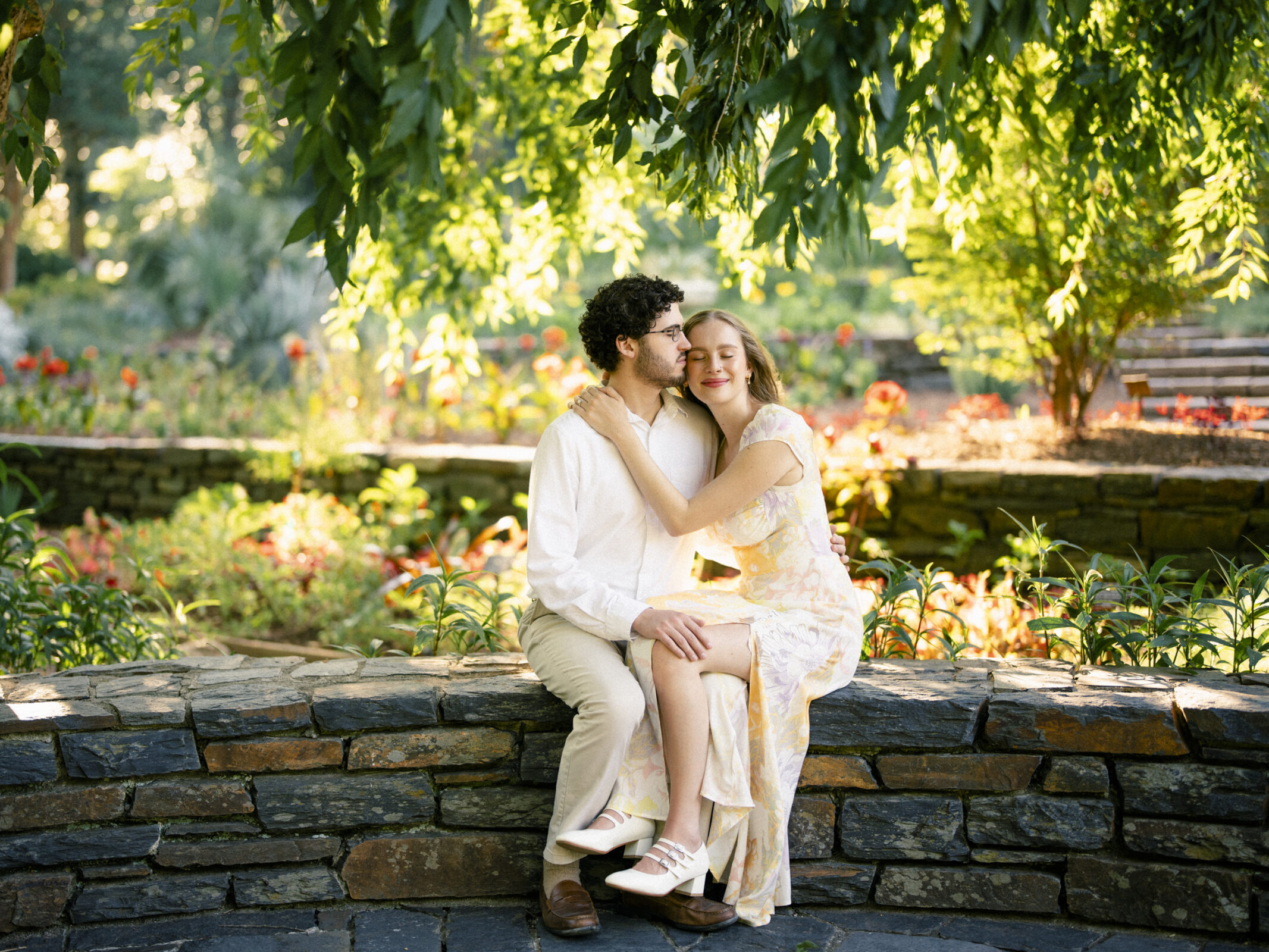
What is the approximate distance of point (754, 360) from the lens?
8.83ft

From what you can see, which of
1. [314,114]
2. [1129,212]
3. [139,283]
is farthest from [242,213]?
[314,114]

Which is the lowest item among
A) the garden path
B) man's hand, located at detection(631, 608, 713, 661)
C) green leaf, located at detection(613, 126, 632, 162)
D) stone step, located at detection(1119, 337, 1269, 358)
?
the garden path

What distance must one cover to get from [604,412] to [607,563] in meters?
0.39

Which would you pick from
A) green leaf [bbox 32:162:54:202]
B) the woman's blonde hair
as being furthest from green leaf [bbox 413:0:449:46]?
green leaf [bbox 32:162:54:202]

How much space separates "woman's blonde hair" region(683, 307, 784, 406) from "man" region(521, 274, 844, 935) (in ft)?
0.31

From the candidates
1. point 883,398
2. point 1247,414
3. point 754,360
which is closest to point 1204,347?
point 1247,414

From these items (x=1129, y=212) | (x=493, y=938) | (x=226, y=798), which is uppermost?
(x=1129, y=212)

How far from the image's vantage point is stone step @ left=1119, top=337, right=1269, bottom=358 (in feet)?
22.2

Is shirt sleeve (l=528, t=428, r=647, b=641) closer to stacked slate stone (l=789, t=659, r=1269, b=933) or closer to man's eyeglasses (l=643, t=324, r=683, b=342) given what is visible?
man's eyeglasses (l=643, t=324, r=683, b=342)

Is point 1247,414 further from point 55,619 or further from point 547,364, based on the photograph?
point 55,619

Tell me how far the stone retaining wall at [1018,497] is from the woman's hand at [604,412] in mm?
2097

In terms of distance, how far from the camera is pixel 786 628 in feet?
7.72

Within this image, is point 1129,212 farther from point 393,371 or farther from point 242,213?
point 242,213

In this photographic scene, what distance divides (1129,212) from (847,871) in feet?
9.21
